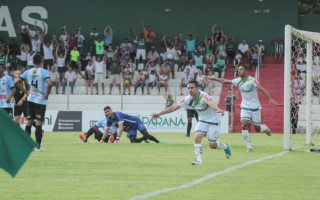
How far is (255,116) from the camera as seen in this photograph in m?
20.7

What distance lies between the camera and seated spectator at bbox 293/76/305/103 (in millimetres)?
28484

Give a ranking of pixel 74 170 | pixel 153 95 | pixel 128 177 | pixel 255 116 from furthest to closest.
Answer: pixel 153 95, pixel 255 116, pixel 74 170, pixel 128 177

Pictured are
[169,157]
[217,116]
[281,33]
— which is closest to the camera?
[217,116]

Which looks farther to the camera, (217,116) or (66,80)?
(66,80)

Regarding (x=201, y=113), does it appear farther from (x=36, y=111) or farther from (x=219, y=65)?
Result: (x=219, y=65)

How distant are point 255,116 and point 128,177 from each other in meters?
8.87

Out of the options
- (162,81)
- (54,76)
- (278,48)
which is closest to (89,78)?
(54,76)

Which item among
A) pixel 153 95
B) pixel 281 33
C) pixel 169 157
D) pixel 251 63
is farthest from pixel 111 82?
pixel 169 157

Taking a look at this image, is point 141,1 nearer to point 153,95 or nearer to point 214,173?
point 153,95

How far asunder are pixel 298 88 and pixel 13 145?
23.4 metres

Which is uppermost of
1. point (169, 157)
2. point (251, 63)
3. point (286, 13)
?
point (286, 13)

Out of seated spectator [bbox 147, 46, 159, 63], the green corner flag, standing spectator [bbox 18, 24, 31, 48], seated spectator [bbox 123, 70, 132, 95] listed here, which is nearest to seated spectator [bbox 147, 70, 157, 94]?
seated spectator [bbox 123, 70, 132, 95]

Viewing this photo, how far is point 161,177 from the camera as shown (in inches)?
489

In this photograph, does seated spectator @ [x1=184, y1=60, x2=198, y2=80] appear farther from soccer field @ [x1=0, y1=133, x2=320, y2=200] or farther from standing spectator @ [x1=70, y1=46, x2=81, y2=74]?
soccer field @ [x1=0, y1=133, x2=320, y2=200]
